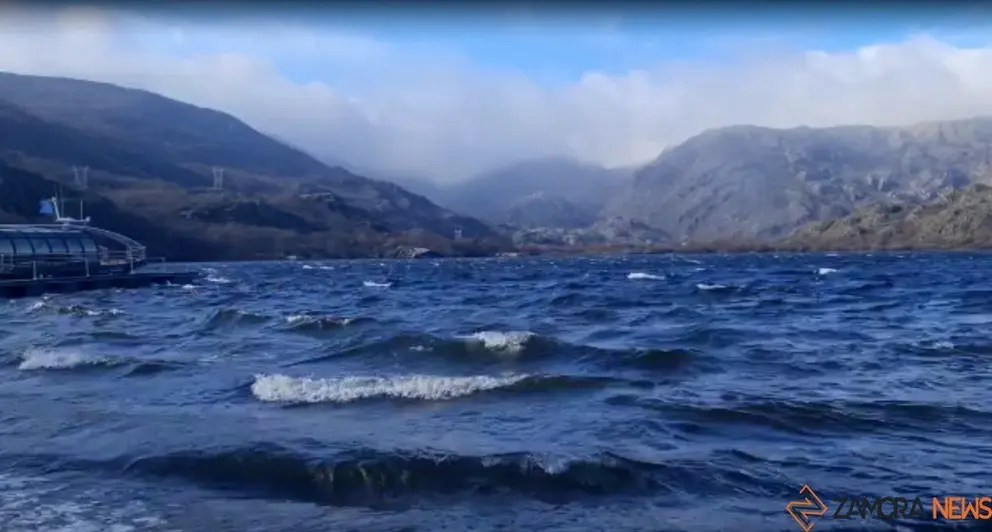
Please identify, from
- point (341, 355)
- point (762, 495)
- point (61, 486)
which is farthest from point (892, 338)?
point (61, 486)

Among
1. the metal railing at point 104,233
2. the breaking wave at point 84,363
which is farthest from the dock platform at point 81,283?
the breaking wave at point 84,363

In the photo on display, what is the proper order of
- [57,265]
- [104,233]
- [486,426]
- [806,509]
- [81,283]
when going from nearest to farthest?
[806,509] < [486,426] < [81,283] < [57,265] < [104,233]

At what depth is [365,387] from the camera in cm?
2094

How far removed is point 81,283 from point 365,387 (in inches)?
2407

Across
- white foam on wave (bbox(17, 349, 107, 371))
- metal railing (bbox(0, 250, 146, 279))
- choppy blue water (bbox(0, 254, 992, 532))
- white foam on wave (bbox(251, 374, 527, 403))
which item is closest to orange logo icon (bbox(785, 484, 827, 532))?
choppy blue water (bbox(0, 254, 992, 532))

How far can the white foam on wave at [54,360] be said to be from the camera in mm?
25750

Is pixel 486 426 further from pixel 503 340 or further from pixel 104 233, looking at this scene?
pixel 104 233

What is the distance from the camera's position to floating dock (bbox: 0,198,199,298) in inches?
2717

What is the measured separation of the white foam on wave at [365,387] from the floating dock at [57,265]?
50.8m

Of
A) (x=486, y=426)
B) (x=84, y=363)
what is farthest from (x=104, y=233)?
(x=486, y=426)

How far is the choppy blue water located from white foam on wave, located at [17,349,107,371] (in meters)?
0.13

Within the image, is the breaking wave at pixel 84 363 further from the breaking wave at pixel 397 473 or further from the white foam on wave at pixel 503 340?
the breaking wave at pixel 397 473

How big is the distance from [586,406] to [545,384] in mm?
2703

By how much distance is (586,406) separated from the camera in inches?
753
